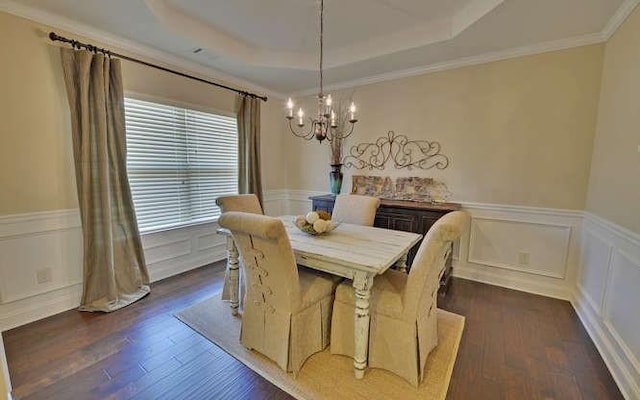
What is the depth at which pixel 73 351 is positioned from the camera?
6.44 ft

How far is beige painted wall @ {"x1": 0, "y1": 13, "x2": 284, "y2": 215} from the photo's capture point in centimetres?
215

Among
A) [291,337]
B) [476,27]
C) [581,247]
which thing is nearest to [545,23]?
[476,27]

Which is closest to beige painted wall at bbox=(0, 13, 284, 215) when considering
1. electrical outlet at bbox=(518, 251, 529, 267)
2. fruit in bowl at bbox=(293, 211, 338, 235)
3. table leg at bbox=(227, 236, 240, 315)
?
table leg at bbox=(227, 236, 240, 315)

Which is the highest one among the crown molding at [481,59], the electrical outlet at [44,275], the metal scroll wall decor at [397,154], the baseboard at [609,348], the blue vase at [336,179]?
the crown molding at [481,59]

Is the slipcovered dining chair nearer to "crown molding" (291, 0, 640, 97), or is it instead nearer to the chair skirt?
the chair skirt

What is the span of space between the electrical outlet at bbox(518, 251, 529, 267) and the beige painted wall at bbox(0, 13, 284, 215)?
4323 mm

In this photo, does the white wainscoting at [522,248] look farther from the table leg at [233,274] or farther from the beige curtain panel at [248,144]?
the beige curtain panel at [248,144]

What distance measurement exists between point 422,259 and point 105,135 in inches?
109

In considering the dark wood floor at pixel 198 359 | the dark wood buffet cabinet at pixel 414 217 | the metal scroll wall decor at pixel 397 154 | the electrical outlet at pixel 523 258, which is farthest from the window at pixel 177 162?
the electrical outlet at pixel 523 258

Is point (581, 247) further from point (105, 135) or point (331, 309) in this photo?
point (105, 135)

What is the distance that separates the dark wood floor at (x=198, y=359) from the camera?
165 cm

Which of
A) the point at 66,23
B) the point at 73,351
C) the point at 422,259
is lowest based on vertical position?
the point at 73,351

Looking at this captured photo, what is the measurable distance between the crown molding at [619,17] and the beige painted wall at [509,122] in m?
0.15

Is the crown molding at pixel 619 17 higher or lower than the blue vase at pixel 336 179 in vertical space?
higher
